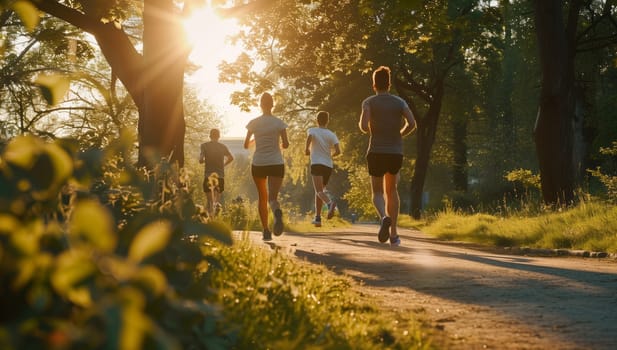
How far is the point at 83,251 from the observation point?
134 cm

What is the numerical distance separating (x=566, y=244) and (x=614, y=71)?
110 ft

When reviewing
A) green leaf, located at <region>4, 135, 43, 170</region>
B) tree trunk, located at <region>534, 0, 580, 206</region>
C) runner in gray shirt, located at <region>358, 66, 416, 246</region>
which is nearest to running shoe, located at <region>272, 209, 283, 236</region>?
runner in gray shirt, located at <region>358, 66, 416, 246</region>

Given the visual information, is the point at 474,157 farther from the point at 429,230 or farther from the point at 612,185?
the point at 612,185

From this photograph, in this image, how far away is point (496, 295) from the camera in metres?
6.30

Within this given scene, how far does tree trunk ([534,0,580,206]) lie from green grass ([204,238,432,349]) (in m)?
12.5

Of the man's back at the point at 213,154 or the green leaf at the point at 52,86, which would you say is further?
the man's back at the point at 213,154

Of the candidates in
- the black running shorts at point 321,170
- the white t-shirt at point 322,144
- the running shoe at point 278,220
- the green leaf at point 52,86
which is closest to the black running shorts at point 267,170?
the running shoe at point 278,220

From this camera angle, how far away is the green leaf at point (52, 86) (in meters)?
1.93

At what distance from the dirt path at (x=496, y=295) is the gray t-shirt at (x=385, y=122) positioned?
4.95ft

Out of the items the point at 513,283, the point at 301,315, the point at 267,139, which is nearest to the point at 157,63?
the point at 267,139

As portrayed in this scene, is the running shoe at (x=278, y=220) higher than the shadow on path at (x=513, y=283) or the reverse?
higher

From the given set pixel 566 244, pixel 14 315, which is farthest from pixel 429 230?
pixel 14 315

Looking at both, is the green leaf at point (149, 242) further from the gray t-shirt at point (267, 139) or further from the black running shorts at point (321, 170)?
the black running shorts at point (321, 170)

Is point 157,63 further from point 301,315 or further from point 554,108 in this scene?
point 554,108
